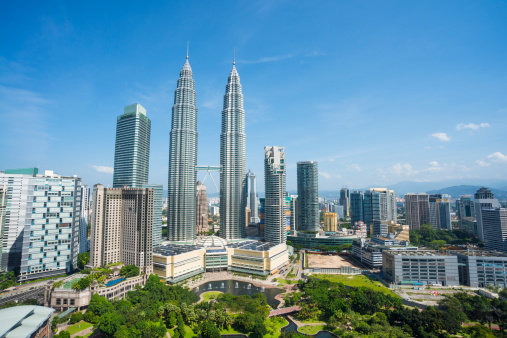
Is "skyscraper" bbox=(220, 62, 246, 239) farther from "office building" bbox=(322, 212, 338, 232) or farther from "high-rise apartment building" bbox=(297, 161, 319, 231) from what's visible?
"office building" bbox=(322, 212, 338, 232)

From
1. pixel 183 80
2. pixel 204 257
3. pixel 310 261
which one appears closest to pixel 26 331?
pixel 204 257

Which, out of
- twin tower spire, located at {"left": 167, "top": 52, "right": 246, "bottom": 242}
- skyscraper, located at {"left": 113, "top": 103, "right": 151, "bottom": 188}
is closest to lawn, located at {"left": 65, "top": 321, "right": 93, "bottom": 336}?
skyscraper, located at {"left": 113, "top": 103, "right": 151, "bottom": 188}

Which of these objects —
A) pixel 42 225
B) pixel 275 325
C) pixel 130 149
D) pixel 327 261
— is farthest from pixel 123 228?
pixel 327 261

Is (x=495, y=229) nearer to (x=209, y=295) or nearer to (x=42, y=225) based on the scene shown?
(x=209, y=295)

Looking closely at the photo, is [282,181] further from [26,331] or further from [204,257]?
[26,331]

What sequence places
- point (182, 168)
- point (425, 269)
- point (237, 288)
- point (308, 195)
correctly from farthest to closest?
1. point (308, 195)
2. point (182, 168)
3. point (425, 269)
4. point (237, 288)

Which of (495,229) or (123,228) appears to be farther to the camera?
(495,229)
